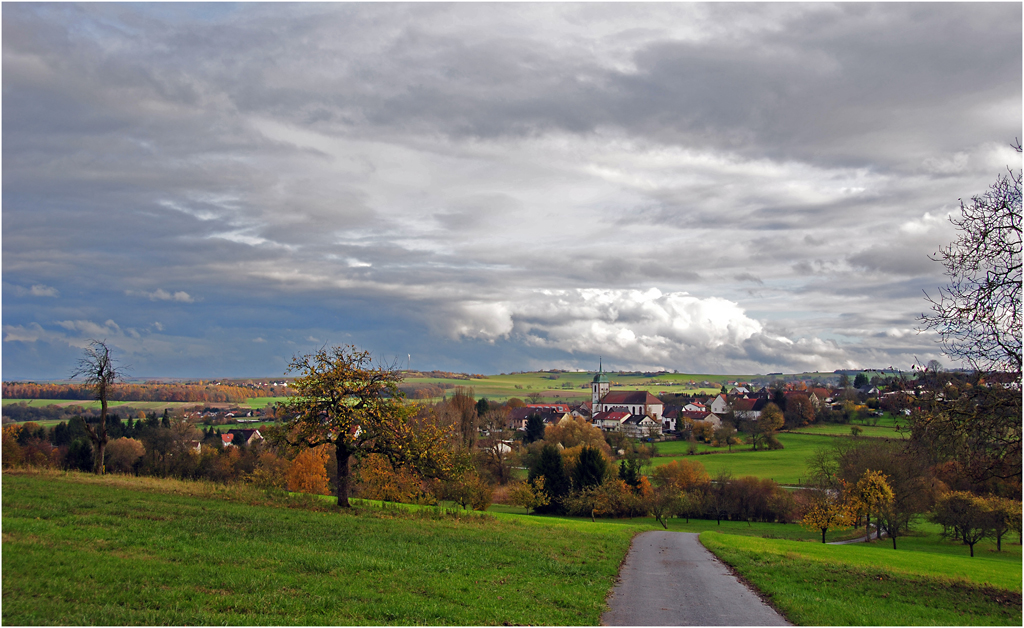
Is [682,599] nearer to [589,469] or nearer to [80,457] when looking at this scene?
[589,469]

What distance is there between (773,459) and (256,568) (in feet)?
384

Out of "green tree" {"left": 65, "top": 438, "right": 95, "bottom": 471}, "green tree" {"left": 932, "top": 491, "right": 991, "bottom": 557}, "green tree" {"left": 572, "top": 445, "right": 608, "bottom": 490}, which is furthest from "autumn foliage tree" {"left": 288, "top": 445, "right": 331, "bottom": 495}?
"green tree" {"left": 932, "top": 491, "right": 991, "bottom": 557}

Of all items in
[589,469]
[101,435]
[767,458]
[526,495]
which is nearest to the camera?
[101,435]

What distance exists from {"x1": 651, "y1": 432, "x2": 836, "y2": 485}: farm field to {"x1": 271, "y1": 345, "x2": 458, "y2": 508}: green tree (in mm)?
82458

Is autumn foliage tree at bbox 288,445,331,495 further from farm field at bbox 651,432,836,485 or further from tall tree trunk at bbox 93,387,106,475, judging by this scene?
farm field at bbox 651,432,836,485

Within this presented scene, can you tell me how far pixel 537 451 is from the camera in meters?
111

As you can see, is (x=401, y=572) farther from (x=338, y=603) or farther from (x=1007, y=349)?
(x=1007, y=349)

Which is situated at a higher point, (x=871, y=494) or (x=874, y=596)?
(x=874, y=596)

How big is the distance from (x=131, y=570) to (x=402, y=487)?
46132mm

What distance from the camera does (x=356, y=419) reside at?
3072cm

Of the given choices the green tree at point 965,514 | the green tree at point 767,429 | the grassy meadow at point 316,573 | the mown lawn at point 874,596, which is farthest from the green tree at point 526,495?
the mown lawn at point 874,596

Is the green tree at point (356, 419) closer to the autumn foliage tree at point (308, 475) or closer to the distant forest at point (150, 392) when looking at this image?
the distant forest at point (150, 392)

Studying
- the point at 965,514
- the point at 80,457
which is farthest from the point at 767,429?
the point at 80,457

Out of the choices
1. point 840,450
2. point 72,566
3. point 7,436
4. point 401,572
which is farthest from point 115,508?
point 840,450
